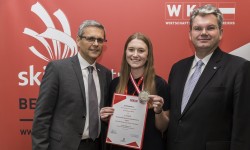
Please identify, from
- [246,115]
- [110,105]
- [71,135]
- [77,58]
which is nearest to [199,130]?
[246,115]

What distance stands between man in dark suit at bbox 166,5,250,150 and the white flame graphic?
1342 mm

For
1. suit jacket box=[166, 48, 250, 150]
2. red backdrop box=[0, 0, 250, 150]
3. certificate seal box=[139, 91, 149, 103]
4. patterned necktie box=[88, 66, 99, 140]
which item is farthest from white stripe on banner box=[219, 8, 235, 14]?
patterned necktie box=[88, 66, 99, 140]

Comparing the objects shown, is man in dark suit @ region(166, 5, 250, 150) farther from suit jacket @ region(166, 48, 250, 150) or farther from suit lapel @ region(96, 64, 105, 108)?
suit lapel @ region(96, 64, 105, 108)

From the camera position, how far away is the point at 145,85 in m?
2.26

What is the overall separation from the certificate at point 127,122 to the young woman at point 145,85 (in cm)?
7

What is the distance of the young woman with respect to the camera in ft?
7.28

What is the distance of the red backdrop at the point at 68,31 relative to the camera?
2865 millimetres

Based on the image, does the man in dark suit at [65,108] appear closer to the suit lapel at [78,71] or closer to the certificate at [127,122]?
the suit lapel at [78,71]

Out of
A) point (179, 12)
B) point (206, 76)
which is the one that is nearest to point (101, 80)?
point (206, 76)

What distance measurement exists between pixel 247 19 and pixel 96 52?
5.32 ft

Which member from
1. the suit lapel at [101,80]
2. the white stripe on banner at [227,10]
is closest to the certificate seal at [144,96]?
the suit lapel at [101,80]

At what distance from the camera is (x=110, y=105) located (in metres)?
2.39

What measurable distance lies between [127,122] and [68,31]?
1261 mm

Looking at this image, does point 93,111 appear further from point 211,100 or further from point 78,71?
point 211,100
